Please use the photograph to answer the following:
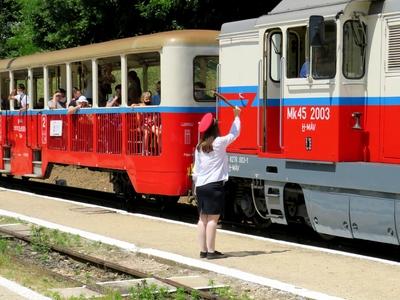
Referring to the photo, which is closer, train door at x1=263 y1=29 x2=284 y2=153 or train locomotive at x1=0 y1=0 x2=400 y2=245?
train locomotive at x1=0 y1=0 x2=400 y2=245

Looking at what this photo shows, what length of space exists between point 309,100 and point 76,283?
158 inches

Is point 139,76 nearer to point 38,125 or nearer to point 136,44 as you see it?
point 136,44

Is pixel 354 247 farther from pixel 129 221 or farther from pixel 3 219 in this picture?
pixel 3 219

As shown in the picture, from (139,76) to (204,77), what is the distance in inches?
60.3

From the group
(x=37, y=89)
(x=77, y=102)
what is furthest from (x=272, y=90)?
Result: (x=37, y=89)

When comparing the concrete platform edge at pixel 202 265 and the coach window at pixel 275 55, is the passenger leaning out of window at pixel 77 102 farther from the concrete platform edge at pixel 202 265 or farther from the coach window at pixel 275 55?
the coach window at pixel 275 55

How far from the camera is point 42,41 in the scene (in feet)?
Answer: 79.1

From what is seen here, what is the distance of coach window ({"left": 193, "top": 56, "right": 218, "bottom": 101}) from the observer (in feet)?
43.8

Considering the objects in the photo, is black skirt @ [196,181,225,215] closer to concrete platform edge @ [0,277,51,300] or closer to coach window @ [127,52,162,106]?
concrete platform edge @ [0,277,51,300]

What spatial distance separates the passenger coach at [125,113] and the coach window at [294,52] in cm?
306

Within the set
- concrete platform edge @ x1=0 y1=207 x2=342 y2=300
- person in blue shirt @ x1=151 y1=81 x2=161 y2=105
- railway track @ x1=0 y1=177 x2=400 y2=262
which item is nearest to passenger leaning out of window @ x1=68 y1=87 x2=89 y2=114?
railway track @ x1=0 y1=177 x2=400 y2=262

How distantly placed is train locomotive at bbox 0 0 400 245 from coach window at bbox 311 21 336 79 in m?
0.01

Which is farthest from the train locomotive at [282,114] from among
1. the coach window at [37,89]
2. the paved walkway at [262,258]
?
the coach window at [37,89]

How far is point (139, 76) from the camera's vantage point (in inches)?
563
